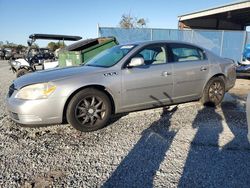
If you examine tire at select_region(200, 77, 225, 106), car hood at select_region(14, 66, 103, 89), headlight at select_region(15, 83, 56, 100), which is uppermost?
car hood at select_region(14, 66, 103, 89)

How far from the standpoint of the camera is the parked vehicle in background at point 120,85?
3604mm

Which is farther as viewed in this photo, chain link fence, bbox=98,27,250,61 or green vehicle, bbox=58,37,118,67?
chain link fence, bbox=98,27,250,61

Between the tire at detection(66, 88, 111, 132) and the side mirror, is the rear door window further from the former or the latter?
the tire at detection(66, 88, 111, 132)

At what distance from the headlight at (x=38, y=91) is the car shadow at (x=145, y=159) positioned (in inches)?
61.6

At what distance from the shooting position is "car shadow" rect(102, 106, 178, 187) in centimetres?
251

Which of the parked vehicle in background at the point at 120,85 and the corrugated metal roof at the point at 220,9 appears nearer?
the parked vehicle in background at the point at 120,85

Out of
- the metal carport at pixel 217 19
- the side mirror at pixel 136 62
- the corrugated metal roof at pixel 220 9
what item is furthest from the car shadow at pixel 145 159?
the metal carport at pixel 217 19

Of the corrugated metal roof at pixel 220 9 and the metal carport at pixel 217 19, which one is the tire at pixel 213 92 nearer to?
the corrugated metal roof at pixel 220 9

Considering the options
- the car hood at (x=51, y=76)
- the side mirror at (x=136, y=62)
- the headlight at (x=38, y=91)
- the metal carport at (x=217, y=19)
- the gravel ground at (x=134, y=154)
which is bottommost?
the gravel ground at (x=134, y=154)

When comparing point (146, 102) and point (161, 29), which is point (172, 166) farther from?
point (161, 29)

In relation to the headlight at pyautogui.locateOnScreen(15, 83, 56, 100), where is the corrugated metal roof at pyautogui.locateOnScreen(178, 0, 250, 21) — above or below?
above

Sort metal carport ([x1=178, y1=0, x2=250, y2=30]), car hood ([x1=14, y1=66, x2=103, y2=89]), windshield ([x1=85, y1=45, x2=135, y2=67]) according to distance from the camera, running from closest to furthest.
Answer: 1. car hood ([x1=14, y1=66, x2=103, y2=89])
2. windshield ([x1=85, y1=45, x2=135, y2=67])
3. metal carport ([x1=178, y1=0, x2=250, y2=30])

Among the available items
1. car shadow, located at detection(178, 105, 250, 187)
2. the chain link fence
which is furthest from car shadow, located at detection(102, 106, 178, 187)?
the chain link fence

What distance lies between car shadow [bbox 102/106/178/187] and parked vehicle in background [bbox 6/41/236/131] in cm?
75
